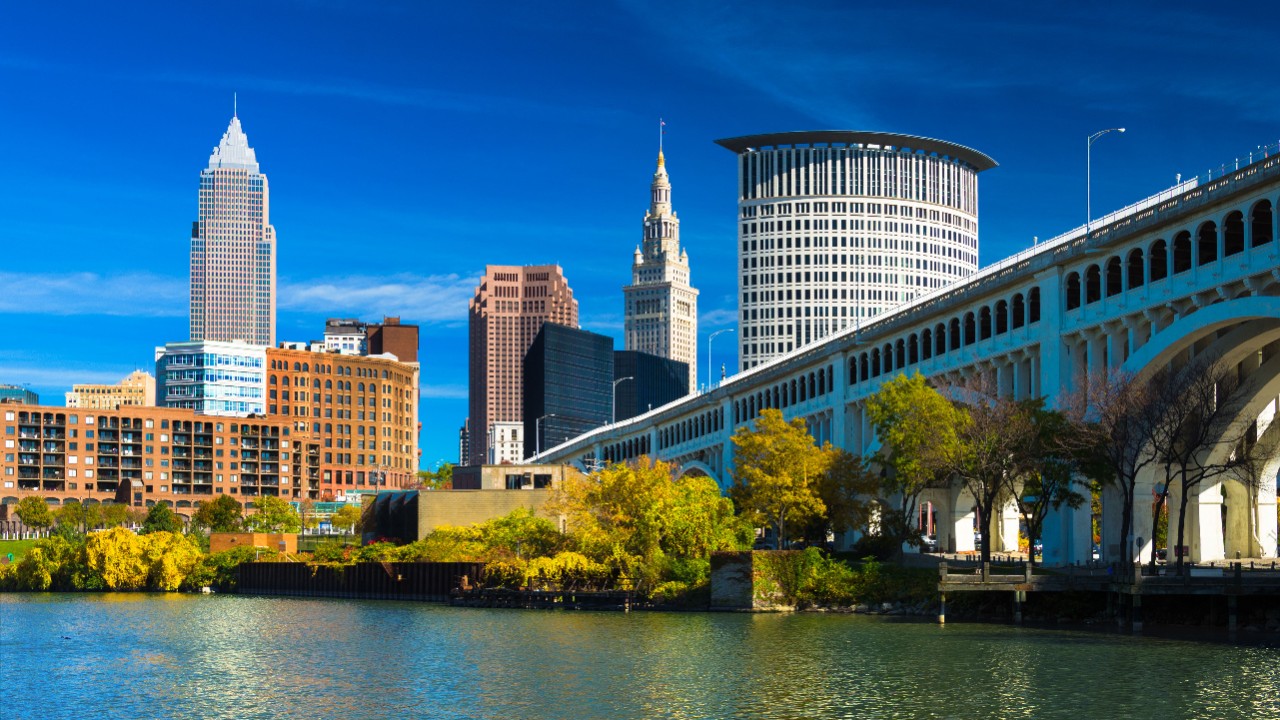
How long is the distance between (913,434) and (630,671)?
128 feet

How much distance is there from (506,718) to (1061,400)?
50.4m

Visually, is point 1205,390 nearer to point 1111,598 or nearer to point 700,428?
point 1111,598

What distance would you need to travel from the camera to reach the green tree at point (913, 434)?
319 feet

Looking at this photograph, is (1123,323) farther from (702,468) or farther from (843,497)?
(702,468)

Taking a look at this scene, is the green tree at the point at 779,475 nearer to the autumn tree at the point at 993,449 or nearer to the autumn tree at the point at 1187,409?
the autumn tree at the point at 993,449

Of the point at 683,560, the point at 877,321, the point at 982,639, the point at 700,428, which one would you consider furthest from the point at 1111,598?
the point at 700,428

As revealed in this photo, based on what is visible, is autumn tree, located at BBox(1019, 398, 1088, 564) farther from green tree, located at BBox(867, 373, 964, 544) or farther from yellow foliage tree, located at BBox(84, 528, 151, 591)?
yellow foliage tree, located at BBox(84, 528, 151, 591)

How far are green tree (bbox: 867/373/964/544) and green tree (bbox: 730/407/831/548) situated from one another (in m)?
6.33

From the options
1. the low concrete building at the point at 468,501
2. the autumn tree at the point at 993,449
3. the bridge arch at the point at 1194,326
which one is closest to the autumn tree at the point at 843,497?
the autumn tree at the point at 993,449

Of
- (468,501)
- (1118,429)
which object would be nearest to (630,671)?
(1118,429)

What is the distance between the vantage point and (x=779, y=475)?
115 meters

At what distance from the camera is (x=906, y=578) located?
97.7 meters

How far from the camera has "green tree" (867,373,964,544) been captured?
319 ft

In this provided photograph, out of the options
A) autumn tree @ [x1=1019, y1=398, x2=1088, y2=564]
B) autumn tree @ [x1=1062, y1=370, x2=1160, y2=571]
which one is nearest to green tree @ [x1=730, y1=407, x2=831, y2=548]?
autumn tree @ [x1=1019, y1=398, x2=1088, y2=564]
